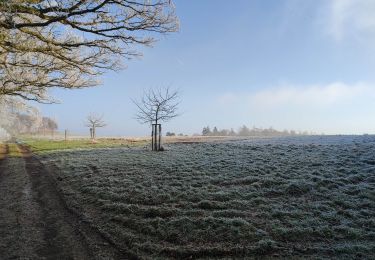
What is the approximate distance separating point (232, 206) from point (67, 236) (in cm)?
466

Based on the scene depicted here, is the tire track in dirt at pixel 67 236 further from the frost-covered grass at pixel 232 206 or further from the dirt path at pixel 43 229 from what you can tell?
the frost-covered grass at pixel 232 206

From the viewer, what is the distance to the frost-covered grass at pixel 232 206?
7.48m

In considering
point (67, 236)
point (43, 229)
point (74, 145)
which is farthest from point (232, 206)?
point (74, 145)

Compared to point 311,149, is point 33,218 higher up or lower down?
lower down

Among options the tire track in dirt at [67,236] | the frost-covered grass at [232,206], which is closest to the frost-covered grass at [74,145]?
the frost-covered grass at [232,206]

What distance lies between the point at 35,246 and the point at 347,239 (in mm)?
7501

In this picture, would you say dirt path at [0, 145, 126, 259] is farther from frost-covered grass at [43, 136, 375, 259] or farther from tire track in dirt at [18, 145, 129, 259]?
frost-covered grass at [43, 136, 375, 259]

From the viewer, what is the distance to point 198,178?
13.0m

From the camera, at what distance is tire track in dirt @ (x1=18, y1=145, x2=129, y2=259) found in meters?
7.19

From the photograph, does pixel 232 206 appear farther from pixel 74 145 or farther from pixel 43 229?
pixel 74 145

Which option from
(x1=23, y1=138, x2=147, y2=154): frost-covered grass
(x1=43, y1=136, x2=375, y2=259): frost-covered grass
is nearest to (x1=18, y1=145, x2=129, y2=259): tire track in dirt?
(x1=43, y1=136, x2=375, y2=259): frost-covered grass

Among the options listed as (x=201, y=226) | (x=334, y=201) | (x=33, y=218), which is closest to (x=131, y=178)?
(x=33, y=218)

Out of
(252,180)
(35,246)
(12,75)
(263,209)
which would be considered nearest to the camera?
(35,246)

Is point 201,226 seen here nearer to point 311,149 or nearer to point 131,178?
point 131,178
